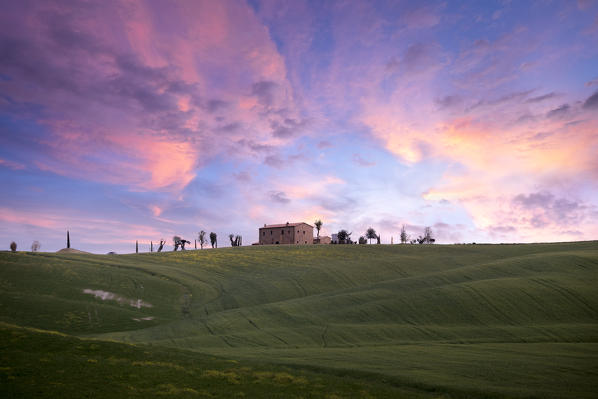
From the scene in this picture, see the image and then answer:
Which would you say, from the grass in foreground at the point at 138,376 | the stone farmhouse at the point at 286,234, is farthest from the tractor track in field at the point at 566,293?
the stone farmhouse at the point at 286,234

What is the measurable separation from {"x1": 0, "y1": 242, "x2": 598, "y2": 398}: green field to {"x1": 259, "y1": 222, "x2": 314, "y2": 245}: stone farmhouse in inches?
2223

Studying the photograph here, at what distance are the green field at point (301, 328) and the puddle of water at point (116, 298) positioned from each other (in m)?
0.26

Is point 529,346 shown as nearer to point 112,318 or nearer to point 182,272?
point 112,318

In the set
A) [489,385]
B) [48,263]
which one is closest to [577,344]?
[489,385]

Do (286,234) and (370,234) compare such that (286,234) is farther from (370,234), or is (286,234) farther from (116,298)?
(116,298)

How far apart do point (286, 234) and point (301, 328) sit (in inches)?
3969

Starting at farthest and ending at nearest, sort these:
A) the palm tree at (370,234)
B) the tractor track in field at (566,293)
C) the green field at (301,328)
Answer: the palm tree at (370,234) → the tractor track in field at (566,293) → the green field at (301,328)

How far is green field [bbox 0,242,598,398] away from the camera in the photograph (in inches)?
769

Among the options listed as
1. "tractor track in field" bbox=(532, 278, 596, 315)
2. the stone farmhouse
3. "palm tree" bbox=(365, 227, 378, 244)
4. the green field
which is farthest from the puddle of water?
"palm tree" bbox=(365, 227, 378, 244)

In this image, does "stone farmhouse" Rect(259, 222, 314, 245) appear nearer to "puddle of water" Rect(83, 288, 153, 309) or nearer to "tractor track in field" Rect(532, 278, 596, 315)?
"puddle of water" Rect(83, 288, 153, 309)

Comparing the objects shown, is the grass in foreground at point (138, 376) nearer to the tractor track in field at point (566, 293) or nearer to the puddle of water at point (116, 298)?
the puddle of water at point (116, 298)

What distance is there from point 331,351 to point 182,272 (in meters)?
Answer: 46.8

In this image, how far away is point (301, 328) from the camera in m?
37.8

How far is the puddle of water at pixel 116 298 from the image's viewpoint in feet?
166
